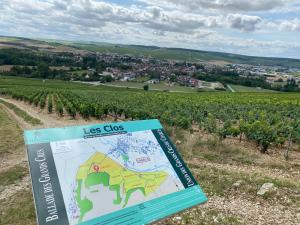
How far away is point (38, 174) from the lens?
219 inches

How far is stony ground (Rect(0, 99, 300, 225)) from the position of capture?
880 centimetres

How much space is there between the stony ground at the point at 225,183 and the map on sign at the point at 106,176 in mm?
2011

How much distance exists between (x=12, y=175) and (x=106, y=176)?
7.26m

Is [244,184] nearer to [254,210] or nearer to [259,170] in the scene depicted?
[254,210]

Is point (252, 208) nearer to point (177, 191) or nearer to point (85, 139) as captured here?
point (177, 191)

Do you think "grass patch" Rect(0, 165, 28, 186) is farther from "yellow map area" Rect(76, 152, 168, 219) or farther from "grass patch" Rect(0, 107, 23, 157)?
"yellow map area" Rect(76, 152, 168, 219)

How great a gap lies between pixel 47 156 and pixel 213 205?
18.4ft

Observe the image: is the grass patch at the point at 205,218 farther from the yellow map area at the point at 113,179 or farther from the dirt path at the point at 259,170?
the dirt path at the point at 259,170

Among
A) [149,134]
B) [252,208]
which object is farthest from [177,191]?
[252,208]

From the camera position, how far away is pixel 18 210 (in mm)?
9148

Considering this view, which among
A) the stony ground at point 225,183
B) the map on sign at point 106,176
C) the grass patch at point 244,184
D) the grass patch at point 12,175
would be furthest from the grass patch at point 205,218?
the grass patch at point 12,175

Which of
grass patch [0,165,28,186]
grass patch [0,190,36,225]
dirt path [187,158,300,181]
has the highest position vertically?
dirt path [187,158,300,181]

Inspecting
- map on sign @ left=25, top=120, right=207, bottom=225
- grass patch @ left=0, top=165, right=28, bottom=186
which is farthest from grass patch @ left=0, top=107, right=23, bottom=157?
map on sign @ left=25, top=120, right=207, bottom=225

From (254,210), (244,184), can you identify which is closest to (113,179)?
(254,210)
